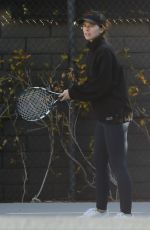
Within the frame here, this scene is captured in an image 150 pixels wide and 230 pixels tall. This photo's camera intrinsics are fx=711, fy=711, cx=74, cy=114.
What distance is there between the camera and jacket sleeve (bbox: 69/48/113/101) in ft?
16.3

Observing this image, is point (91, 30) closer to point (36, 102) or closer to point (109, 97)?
point (109, 97)

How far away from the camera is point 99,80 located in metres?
4.98

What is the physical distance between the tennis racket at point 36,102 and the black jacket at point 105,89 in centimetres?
39

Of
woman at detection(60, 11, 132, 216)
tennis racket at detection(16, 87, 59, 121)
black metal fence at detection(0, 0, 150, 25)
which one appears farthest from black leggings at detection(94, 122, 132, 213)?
black metal fence at detection(0, 0, 150, 25)

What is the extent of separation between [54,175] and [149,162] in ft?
3.05

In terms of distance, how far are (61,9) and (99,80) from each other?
217 centimetres

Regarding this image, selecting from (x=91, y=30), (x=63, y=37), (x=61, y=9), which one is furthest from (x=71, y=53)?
(x=91, y=30)

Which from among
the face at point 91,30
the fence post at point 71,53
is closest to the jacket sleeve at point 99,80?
the face at point 91,30

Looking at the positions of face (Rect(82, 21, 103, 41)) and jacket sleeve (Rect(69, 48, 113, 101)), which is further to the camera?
Answer: face (Rect(82, 21, 103, 41))

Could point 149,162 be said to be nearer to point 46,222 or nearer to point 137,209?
point 137,209

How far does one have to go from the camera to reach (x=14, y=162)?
692cm

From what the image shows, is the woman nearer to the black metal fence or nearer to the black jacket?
the black jacket

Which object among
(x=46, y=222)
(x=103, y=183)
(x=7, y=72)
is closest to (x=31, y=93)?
(x=103, y=183)

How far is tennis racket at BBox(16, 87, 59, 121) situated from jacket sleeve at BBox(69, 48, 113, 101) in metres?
0.36
